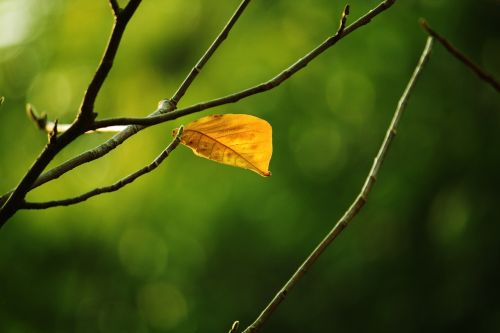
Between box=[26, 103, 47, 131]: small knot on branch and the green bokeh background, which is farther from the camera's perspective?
the green bokeh background

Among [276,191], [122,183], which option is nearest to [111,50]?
[122,183]

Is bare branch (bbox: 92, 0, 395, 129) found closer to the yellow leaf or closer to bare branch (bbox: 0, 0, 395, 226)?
bare branch (bbox: 0, 0, 395, 226)

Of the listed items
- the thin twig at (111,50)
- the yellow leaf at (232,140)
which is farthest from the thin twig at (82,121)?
the yellow leaf at (232,140)

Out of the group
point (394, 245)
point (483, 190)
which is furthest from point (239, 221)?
point (483, 190)

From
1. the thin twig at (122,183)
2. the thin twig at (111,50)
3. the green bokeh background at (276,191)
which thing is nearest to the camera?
the thin twig at (111,50)

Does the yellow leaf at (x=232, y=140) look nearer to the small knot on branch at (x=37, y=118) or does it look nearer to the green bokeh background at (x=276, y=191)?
the small knot on branch at (x=37, y=118)

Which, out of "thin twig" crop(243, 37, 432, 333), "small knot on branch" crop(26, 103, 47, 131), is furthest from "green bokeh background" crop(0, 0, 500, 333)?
"small knot on branch" crop(26, 103, 47, 131)
